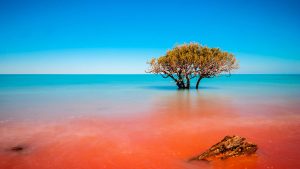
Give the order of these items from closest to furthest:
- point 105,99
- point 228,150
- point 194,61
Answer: point 228,150 → point 105,99 → point 194,61

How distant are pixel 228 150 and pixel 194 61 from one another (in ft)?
88.6

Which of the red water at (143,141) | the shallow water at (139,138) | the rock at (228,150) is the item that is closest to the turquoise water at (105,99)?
the shallow water at (139,138)

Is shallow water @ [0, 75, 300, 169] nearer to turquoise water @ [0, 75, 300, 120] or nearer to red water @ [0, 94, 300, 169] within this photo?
red water @ [0, 94, 300, 169]

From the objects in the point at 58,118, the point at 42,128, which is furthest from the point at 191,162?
the point at 58,118

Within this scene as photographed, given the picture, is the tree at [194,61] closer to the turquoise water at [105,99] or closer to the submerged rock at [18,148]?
the turquoise water at [105,99]

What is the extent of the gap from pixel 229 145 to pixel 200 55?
1103 inches

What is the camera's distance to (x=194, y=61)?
33875mm

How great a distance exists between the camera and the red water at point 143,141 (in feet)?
24.5

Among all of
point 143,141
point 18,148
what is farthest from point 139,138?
point 18,148

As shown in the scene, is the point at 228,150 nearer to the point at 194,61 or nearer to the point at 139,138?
the point at 139,138

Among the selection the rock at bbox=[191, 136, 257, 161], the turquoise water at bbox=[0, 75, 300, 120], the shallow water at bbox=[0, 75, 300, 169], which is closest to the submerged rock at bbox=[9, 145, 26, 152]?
the shallow water at bbox=[0, 75, 300, 169]

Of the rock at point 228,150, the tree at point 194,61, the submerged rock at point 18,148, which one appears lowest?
the submerged rock at point 18,148

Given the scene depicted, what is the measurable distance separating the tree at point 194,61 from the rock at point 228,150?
84.9ft

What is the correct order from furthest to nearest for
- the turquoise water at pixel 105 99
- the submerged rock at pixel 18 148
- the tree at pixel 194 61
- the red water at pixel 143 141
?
the tree at pixel 194 61 → the turquoise water at pixel 105 99 → the submerged rock at pixel 18 148 → the red water at pixel 143 141
